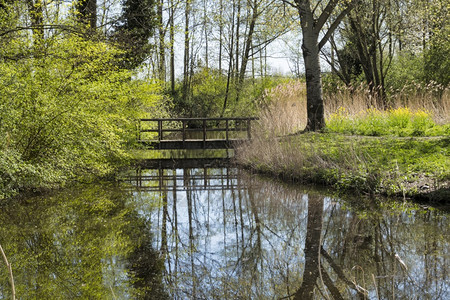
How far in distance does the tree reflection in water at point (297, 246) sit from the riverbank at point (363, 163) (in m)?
0.46

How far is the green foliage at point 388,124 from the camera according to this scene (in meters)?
10.4

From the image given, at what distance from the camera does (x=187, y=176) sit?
1112cm

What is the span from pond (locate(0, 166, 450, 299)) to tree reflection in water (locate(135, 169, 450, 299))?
0.01 meters

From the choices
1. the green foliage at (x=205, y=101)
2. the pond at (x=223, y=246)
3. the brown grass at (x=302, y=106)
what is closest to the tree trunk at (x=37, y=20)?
the pond at (x=223, y=246)

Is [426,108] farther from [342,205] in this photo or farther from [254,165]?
[342,205]

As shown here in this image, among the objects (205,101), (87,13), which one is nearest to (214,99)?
(205,101)

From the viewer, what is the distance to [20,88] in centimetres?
734

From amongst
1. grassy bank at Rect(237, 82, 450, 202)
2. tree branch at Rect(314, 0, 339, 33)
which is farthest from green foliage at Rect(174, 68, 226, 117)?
tree branch at Rect(314, 0, 339, 33)

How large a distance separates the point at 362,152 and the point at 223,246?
4.74 meters

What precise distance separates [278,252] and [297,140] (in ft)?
19.4

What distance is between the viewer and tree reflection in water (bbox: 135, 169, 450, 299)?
12.0 ft

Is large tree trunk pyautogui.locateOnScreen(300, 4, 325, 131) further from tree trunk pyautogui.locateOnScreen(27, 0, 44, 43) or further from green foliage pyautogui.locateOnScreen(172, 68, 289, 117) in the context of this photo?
green foliage pyautogui.locateOnScreen(172, 68, 289, 117)

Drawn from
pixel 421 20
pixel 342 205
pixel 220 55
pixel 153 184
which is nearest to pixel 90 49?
pixel 153 184

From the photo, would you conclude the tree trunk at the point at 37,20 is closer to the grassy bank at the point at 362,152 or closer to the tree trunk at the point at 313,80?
the grassy bank at the point at 362,152
